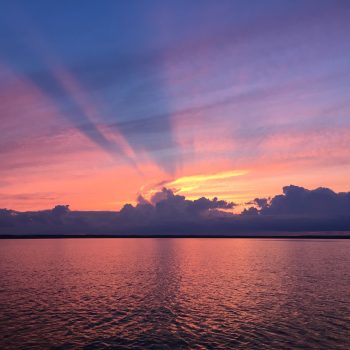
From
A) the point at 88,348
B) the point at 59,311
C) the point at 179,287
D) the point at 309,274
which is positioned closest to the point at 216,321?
the point at 88,348

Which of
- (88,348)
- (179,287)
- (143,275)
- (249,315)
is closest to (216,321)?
(249,315)

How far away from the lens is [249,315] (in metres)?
44.3

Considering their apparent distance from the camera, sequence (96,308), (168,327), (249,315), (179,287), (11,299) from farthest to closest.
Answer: (179,287) < (11,299) < (96,308) < (249,315) < (168,327)

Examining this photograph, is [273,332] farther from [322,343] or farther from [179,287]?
[179,287]

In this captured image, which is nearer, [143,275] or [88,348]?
[88,348]

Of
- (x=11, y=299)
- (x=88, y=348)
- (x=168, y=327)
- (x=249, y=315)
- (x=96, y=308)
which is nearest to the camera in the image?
(x=88, y=348)

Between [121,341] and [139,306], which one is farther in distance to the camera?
[139,306]

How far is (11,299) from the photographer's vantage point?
53.8 metres

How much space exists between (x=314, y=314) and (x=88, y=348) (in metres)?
27.9

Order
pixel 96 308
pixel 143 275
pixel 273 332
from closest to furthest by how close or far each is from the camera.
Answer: pixel 273 332 < pixel 96 308 < pixel 143 275

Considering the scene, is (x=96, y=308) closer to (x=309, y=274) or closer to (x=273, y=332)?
(x=273, y=332)

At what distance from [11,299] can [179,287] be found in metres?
29.0

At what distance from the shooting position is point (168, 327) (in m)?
39.7

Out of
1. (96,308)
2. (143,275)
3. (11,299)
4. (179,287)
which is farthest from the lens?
(143,275)
